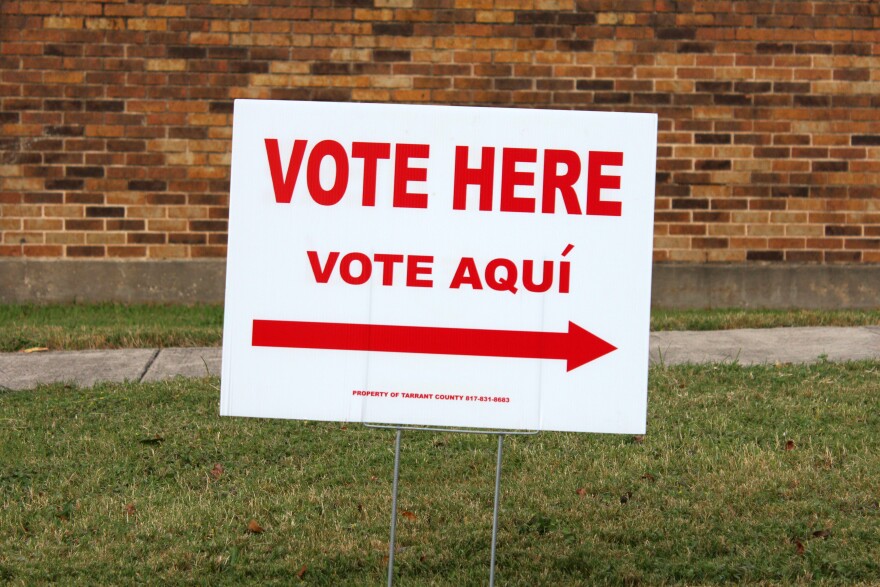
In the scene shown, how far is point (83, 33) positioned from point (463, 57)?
118 inches

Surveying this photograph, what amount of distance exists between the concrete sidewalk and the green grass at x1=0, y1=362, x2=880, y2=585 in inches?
21.3

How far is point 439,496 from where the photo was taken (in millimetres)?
4598

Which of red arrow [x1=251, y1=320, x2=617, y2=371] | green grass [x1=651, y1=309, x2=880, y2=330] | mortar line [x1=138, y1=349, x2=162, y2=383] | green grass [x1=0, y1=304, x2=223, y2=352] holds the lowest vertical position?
mortar line [x1=138, y1=349, x2=162, y2=383]

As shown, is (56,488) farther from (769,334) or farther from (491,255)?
(769,334)

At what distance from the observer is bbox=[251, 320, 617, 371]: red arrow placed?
3.34 metres

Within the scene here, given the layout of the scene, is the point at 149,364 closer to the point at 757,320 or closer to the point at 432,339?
the point at 432,339

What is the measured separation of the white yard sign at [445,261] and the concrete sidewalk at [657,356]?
3.32 m

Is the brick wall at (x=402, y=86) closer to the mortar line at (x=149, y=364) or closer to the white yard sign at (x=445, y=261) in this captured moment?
the mortar line at (x=149, y=364)

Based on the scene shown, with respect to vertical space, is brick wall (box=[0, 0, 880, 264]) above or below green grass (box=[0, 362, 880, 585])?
above

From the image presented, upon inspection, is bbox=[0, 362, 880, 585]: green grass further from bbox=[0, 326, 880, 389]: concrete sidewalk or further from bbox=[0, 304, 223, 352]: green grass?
bbox=[0, 304, 223, 352]: green grass

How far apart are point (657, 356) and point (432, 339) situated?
12.9ft

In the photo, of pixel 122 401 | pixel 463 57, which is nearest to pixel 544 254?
pixel 122 401

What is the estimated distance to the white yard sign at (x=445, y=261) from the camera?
334 centimetres

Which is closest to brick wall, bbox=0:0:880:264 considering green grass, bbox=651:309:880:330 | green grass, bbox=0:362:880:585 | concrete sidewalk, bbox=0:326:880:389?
green grass, bbox=651:309:880:330
